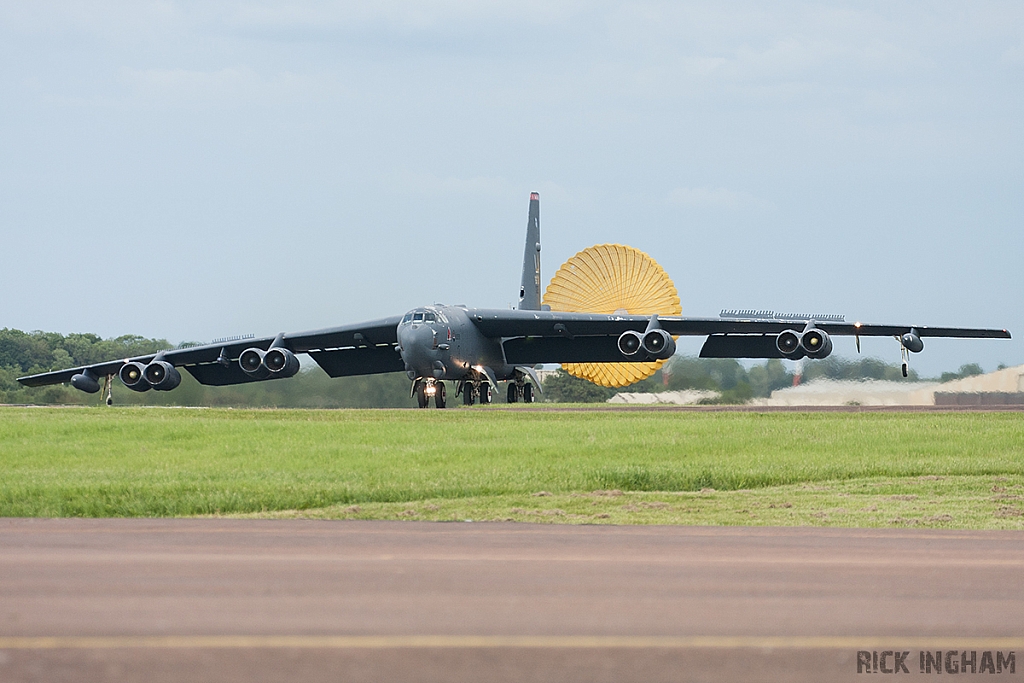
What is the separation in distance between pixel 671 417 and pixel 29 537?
22.1m

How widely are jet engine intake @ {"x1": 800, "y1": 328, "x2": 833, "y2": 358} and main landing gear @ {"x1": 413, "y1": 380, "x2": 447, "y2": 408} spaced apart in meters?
12.7

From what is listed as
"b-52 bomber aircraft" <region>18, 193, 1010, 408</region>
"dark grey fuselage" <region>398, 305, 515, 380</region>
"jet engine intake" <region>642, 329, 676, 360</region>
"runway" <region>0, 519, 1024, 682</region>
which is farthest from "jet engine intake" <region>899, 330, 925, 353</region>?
"runway" <region>0, 519, 1024, 682</region>

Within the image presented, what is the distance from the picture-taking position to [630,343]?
155ft

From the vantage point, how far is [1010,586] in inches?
348

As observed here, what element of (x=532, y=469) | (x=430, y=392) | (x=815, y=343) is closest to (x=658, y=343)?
(x=815, y=343)

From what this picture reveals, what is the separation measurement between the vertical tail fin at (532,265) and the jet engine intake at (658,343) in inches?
570

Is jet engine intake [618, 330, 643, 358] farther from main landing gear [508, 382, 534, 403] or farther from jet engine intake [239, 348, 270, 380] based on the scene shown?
jet engine intake [239, 348, 270, 380]

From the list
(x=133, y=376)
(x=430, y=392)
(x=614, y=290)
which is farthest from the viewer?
(x=614, y=290)

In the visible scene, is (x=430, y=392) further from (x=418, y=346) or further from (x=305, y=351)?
(x=305, y=351)

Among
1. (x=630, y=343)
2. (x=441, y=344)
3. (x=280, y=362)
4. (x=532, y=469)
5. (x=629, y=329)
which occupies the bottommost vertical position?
(x=532, y=469)

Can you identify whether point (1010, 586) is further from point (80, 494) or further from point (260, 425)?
point (260, 425)

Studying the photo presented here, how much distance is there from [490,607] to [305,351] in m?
46.0

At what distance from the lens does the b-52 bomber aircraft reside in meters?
45.7

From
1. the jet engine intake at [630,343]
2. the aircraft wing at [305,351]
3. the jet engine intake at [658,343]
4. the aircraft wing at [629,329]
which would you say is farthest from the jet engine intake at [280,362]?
the jet engine intake at [658,343]
